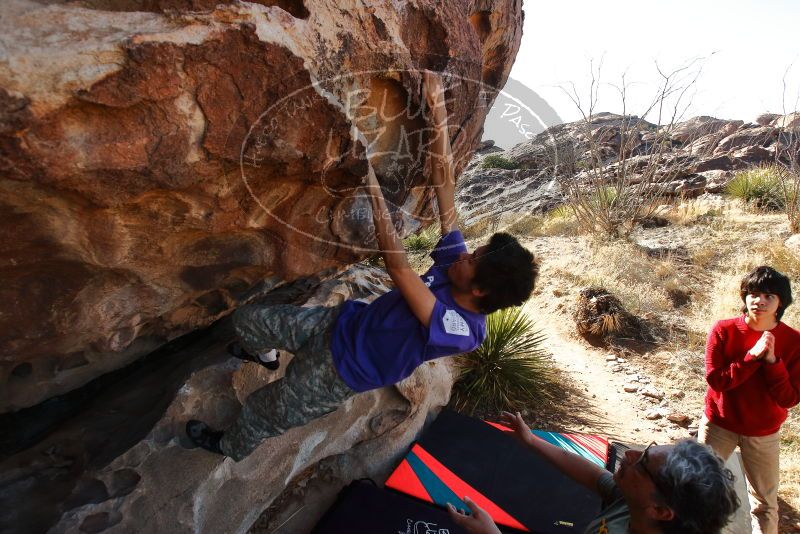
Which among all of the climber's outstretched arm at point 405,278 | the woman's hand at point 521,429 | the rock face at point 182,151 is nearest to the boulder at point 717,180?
the rock face at point 182,151

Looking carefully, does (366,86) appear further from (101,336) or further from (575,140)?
(575,140)

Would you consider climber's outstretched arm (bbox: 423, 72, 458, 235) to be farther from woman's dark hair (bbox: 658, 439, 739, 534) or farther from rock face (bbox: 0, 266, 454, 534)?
woman's dark hair (bbox: 658, 439, 739, 534)

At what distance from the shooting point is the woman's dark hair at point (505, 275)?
190 centimetres

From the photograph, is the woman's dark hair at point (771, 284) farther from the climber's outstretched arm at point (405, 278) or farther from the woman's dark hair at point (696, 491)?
the climber's outstretched arm at point (405, 278)

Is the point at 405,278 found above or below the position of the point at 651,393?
above

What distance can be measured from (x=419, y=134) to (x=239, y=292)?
1230 millimetres

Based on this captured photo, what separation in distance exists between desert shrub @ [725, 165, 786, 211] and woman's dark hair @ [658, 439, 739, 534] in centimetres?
1068

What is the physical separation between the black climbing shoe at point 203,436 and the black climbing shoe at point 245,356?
356mm

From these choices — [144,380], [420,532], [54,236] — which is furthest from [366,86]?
[420,532]

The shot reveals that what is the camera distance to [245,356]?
2.61 m

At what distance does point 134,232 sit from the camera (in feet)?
6.54

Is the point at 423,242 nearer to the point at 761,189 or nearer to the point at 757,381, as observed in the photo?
the point at 757,381

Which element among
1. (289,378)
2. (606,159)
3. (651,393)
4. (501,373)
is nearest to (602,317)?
(651,393)

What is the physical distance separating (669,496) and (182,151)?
1.94 metres
